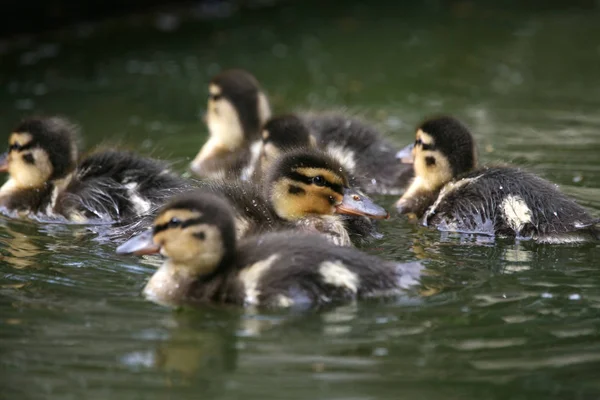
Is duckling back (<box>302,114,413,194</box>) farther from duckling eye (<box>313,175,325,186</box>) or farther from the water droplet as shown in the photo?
the water droplet

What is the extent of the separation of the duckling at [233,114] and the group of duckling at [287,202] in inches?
9.1

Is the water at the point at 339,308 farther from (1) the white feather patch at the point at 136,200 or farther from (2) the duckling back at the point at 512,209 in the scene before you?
(1) the white feather patch at the point at 136,200

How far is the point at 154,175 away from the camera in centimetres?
586

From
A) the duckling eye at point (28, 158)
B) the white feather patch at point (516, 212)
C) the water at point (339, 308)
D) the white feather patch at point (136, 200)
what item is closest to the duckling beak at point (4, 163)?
the duckling eye at point (28, 158)

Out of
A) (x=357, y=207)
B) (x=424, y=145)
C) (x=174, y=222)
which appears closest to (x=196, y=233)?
(x=174, y=222)

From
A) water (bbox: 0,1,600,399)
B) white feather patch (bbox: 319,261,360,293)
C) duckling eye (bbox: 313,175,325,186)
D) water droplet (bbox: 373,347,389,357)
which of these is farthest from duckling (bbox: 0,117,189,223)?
water droplet (bbox: 373,347,389,357)

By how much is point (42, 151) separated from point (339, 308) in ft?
8.09

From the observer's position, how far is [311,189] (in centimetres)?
507

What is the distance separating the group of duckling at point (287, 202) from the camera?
13.9ft

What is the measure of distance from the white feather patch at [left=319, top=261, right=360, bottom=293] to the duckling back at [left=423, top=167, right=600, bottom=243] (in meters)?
1.36

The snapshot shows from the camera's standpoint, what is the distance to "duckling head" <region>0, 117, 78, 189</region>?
5949 mm

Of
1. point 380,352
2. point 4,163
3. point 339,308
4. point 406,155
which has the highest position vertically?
point 406,155

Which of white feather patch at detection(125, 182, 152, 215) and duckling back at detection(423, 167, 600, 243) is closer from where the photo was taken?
duckling back at detection(423, 167, 600, 243)

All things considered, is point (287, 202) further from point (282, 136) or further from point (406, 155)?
point (406, 155)
